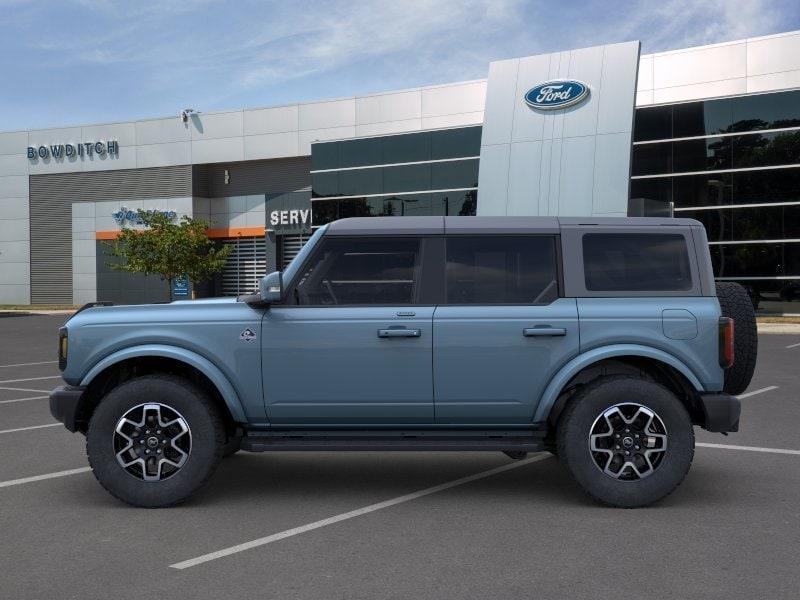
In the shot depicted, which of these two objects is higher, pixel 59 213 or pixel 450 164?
pixel 450 164

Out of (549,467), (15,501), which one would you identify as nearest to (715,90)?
(549,467)

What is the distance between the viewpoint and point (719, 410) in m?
5.57

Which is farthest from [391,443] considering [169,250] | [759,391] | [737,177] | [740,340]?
[169,250]

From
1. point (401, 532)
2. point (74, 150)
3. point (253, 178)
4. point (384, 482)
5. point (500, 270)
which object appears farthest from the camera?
point (74, 150)

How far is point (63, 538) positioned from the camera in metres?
5.00

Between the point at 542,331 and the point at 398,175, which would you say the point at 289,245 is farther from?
the point at 542,331

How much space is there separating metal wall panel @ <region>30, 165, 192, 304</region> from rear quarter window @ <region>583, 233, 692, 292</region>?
4690 centimetres

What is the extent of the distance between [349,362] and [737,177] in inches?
1143

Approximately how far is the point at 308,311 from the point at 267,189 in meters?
41.8

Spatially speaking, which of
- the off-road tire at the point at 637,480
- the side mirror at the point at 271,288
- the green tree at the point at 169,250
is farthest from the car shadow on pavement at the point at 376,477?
the green tree at the point at 169,250

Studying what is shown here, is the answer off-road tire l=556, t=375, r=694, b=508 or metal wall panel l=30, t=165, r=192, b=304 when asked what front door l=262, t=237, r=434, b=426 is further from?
metal wall panel l=30, t=165, r=192, b=304

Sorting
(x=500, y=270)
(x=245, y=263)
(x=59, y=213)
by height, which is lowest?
(x=500, y=270)

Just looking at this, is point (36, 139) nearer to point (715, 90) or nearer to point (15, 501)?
point (715, 90)

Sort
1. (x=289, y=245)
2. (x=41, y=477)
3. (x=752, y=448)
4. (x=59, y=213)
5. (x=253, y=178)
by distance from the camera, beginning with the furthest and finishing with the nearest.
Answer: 1. (x=59, y=213)
2. (x=253, y=178)
3. (x=289, y=245)
4. (x=752, y=448)
5. (x=41, y=477)
